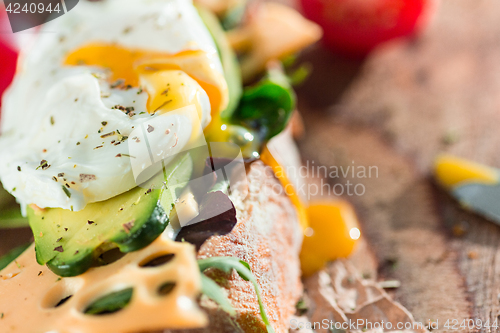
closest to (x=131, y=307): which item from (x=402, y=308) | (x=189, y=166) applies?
(x=189, y=166)

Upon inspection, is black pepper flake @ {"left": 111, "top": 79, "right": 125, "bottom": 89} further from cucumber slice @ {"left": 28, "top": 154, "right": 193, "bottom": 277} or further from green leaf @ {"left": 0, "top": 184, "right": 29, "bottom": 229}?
green leaf @ {"left": 0, "top": 184, "right": 29, "bottom": 229}

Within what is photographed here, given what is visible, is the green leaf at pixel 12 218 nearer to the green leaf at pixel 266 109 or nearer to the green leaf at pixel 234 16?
the green leaf at pixel 266 109

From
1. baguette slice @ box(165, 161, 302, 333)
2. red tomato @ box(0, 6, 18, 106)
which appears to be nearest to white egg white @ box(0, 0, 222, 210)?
baguette slice @ box(165, 161, 302, 333)

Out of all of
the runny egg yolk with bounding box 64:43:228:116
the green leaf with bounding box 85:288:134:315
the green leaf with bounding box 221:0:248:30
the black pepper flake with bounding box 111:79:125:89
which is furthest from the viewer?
the green leaf with bounding box 221:0:248:30

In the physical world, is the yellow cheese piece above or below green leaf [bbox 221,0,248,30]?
below

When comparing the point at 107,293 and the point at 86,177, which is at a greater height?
the point at 86,177

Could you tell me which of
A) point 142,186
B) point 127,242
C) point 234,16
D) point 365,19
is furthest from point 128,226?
point 365,19

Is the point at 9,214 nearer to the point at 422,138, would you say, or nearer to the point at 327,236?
the point at 327,236
